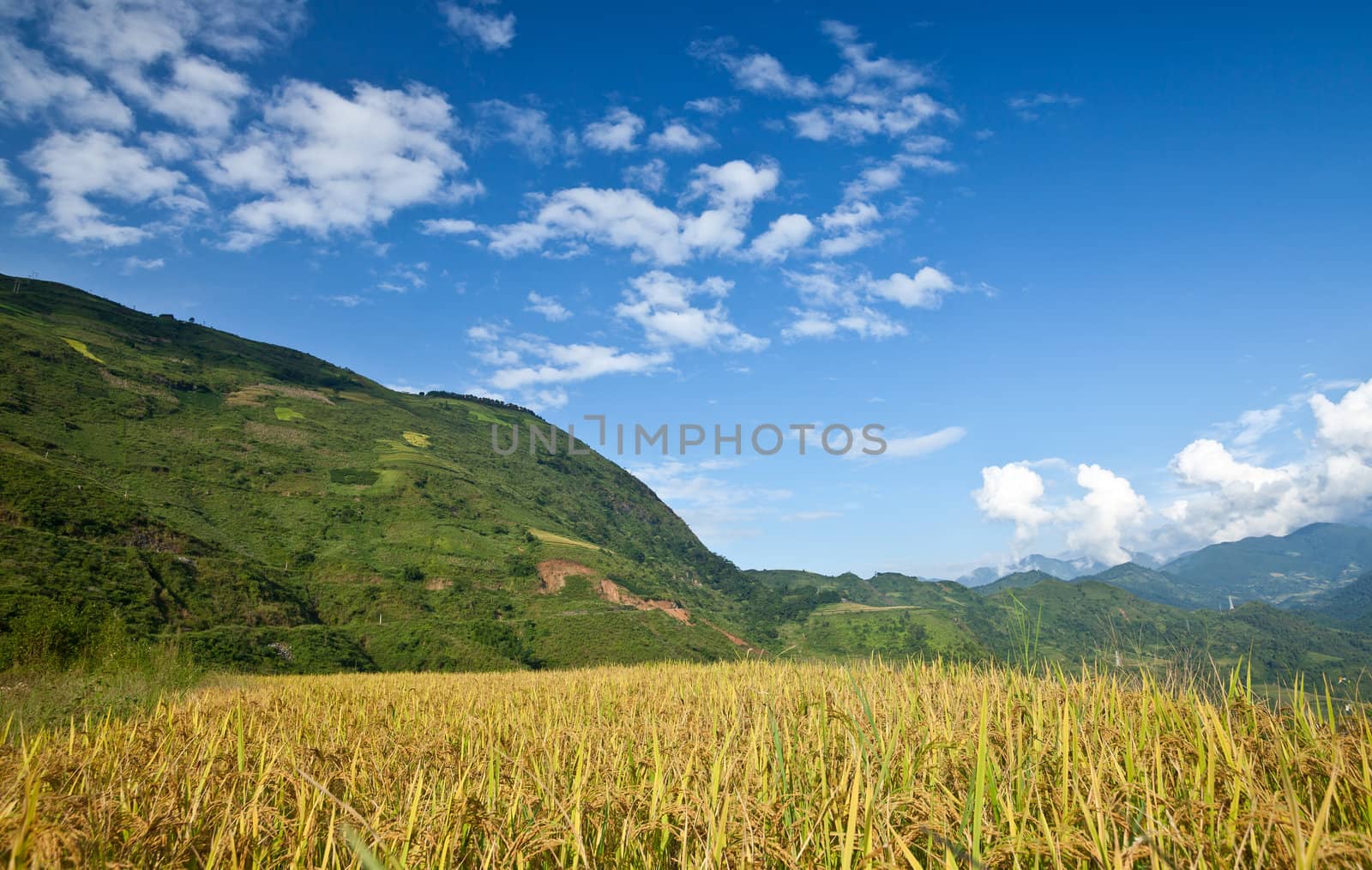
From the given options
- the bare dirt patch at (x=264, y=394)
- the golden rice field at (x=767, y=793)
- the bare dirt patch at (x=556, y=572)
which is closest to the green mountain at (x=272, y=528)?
the bare dirt patch at (x=556, y=572)

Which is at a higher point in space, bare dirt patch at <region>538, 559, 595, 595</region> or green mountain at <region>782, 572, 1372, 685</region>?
bare dirt patch at <region>538, 559, 595, 595</region>

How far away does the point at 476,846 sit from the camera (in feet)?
7.97

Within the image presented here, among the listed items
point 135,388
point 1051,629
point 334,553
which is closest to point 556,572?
point 334,553

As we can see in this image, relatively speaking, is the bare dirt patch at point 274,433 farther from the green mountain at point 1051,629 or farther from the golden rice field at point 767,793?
the golden rice field at point 767,793

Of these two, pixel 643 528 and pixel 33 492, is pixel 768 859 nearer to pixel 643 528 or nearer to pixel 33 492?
pixel 33 492

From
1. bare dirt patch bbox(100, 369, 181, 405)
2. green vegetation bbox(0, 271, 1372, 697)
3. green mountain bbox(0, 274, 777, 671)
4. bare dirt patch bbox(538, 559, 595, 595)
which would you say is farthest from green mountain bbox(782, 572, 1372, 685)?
bare dirt patch bbox(100, 369, 181, 405)

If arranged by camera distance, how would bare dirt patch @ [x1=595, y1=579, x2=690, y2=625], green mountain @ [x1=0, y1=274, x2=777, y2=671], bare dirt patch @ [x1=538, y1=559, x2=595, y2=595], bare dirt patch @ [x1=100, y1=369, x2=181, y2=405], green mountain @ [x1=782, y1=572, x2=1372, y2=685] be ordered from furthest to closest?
green mountain @ [x1=782, y1=572, x2=1372, y2=685] → bare dirt patch @ [x1=100, y1=369, x2=181, y2=405] → bare dirt patch @ [x1=595, y1=579, x2=690, y2=625] → bare dirt patch @ [x1=538, y1=559, x2=595, y2=595] → green mountain @ [x1=0, y1=274, x2=777, y2=671]

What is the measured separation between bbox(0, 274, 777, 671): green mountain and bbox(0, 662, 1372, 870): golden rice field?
77.5ft

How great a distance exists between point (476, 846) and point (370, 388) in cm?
13083

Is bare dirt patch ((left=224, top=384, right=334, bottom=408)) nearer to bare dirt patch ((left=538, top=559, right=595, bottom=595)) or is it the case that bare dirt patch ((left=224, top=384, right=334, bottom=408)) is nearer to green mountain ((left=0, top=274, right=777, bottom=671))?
A: green mountain ((left=0, top=274, right=777, bottom=671))

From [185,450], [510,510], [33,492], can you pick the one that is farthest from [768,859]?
[510,510]

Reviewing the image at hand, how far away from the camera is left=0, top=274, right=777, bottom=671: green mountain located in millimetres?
32156

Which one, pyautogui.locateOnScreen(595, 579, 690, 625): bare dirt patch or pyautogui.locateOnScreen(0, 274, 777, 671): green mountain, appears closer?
pyautogui.locateOnScreen(0, 274, 777, 671): green mountain

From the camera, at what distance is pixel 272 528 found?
58.8 metres
